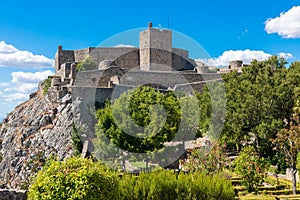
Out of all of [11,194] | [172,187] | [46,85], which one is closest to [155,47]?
[46,85]

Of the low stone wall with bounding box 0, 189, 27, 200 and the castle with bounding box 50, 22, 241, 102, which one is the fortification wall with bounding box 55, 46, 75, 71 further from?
the low stone wall with bounding box 0, 189, 27, 200

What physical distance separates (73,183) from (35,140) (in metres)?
29.4

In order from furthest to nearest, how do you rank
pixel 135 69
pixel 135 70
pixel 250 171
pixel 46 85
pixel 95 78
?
1. pixel 135 69
2. pixel 46 85
3. pixel 135 70
4. pixel 95 78
5. pixel 250 171

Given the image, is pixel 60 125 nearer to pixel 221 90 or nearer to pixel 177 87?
pixel 177 87

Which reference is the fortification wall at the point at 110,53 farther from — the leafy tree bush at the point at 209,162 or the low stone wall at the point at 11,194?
the low stone wall at the point at 11,194

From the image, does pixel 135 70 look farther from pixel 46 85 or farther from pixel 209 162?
pixel 209 162

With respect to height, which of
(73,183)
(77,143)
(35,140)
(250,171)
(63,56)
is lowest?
(250,171)

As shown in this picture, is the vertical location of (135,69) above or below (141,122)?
above

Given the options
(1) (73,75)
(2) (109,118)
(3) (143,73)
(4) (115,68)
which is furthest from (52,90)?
(2) (109,118)

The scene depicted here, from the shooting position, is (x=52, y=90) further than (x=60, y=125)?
Yes

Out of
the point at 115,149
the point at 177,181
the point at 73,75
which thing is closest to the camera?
the point at 177,181

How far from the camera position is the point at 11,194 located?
10.5m

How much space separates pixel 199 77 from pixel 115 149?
16.6 meters

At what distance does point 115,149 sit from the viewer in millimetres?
23641
